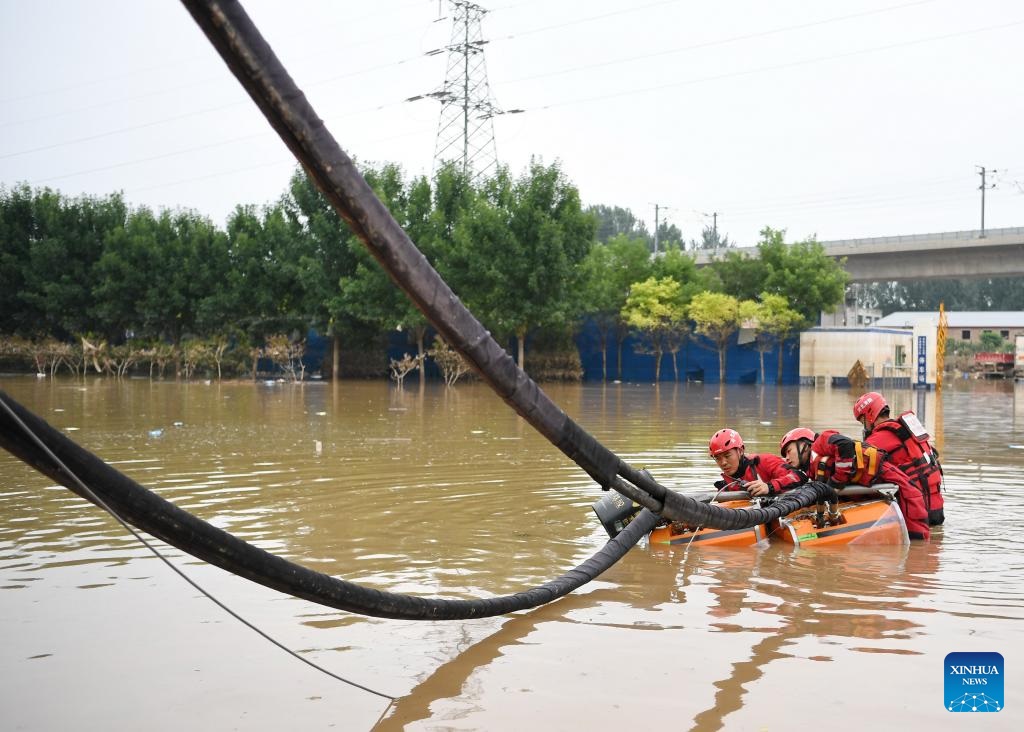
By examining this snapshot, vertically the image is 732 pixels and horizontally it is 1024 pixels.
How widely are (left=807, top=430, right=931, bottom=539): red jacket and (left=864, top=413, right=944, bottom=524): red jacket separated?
0.48 ft

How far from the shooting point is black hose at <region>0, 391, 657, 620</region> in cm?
327

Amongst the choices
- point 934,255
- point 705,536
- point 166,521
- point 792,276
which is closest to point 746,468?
point 705,536

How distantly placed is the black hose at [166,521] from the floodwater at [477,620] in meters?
0.92

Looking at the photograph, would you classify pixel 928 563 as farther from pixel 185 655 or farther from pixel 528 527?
pixel 185 655

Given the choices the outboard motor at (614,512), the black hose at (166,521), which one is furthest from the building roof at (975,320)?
the black hose at (166,521)

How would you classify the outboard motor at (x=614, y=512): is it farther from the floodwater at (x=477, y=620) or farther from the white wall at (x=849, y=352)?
the white wall at (x=849, y=352)

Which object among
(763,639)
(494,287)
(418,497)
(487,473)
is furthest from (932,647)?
(494,287)

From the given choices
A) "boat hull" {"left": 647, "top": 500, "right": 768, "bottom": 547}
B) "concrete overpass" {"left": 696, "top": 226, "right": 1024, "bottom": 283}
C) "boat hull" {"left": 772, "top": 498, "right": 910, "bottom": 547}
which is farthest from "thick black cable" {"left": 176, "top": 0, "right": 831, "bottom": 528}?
"concrete overpass" {"left": 696, "top": 226, "right": 1024, "bottom": 283}

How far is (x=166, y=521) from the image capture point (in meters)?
3.48

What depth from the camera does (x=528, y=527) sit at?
9680mm

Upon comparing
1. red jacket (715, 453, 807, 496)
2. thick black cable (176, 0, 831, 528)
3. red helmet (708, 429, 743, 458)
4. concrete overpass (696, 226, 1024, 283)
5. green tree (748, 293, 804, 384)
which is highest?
concrete overpass (696, 226, 1024, 283)

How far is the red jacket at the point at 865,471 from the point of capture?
9.19m

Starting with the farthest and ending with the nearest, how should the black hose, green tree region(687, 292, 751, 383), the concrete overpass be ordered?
the concrete overpass → green tree region(687, 292, 751, 383) → the black hose

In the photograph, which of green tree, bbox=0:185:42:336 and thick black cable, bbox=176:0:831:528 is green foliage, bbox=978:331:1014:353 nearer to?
green tree, bbox=0:185:42:336
